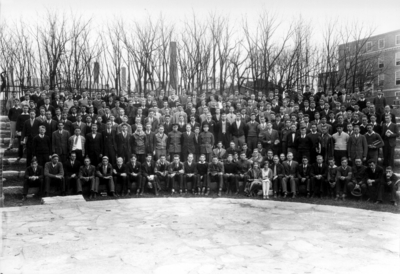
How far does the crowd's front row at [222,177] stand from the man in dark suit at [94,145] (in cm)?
37

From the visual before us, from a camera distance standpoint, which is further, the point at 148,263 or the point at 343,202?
the point at 343,202

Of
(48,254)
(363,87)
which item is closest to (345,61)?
(363,87)

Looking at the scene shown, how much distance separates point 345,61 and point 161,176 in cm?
1460

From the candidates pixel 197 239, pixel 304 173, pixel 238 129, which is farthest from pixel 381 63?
pixel 197 239

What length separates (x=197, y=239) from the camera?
18.4 ft

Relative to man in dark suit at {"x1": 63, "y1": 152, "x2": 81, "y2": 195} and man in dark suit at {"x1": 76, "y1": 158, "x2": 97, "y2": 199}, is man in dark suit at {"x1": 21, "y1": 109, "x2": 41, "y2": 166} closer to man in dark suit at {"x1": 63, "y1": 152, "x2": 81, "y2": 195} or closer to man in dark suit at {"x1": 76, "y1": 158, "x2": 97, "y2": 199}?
man in dark suit at {"x1": 63, "y1": 152, "x2": 81, "y2": 195}

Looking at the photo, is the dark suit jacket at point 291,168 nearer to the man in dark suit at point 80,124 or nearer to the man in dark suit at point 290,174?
the man in dark suit at point 290,174

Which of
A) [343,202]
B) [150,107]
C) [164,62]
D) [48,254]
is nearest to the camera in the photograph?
[48,254]

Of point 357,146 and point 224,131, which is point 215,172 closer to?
point 224,131

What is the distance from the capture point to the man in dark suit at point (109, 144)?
10117 millimetres

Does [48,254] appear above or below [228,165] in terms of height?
below

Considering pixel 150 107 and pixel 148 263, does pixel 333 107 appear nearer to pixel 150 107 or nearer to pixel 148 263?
pixel 150 107

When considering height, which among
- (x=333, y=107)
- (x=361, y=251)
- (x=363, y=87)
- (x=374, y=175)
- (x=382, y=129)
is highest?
(x=363, y=87)

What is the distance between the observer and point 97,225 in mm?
6391
